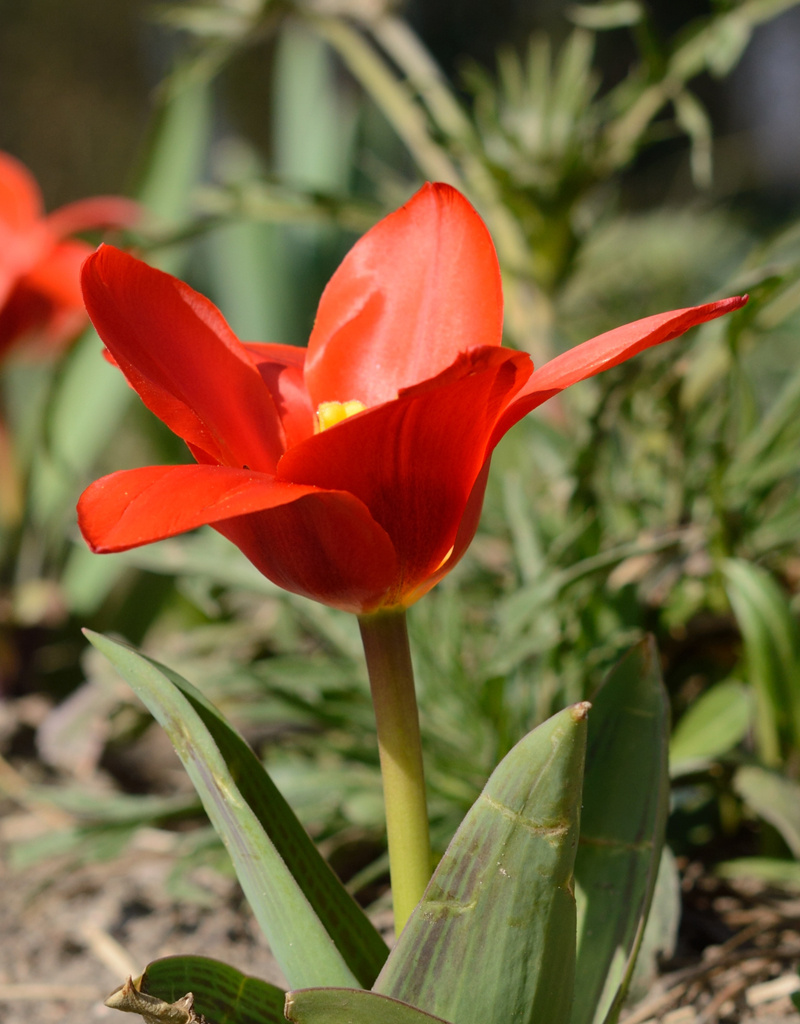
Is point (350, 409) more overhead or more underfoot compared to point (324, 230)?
more underfoot

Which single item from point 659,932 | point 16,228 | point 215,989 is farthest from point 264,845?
point 16,228

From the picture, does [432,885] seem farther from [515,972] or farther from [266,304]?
[266,304]

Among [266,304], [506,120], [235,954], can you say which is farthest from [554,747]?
[266,304]

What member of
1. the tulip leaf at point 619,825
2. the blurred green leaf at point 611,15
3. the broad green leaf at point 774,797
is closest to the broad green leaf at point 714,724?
the broad green leaf at point 774,797

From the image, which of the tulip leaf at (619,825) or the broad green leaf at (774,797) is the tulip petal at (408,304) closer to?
the tulip leaf at (619,825)

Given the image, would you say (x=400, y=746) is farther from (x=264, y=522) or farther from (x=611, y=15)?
(x=611, y=15)

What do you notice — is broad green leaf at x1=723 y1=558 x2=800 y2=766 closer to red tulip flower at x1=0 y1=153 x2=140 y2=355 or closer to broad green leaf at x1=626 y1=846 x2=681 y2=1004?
broad green leaf at x1=626 y1=846 x2=681 y2=1004
